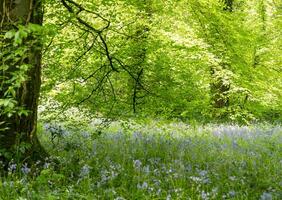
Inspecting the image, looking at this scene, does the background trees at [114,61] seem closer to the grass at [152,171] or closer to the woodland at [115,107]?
the woodland at [115,107]

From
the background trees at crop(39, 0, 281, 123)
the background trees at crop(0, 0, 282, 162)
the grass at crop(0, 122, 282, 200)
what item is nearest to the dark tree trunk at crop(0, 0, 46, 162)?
the background trees at crop(0, 0, 282, 162)

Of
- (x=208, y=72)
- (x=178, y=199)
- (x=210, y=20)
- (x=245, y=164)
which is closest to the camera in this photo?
(x=178, y=199)

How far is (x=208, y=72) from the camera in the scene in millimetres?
14266

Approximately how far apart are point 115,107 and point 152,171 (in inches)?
84.2

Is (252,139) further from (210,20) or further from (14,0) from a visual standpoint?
(14,0)

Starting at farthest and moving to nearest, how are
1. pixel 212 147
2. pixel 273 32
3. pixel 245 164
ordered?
pixel 273 32 → pixel 212 147 → pixel 245 164

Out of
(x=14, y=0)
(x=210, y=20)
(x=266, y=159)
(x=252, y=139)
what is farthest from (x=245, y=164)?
(x=210, y=20)

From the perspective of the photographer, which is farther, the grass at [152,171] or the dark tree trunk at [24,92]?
the dark tree trunk at [24,92]

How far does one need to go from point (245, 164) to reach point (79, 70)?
3285 millimetres

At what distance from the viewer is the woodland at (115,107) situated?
13.7 ft

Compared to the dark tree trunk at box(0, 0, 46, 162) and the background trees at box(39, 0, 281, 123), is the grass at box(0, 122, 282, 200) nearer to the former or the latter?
the dark tree trunk at box(0, 0, 46, 162)

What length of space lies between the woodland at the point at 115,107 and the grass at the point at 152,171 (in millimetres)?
22

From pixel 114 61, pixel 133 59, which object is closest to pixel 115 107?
pixel 114 61

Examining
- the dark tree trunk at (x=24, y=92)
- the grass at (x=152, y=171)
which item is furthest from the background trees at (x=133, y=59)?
the grass at (x=152, y=171)
